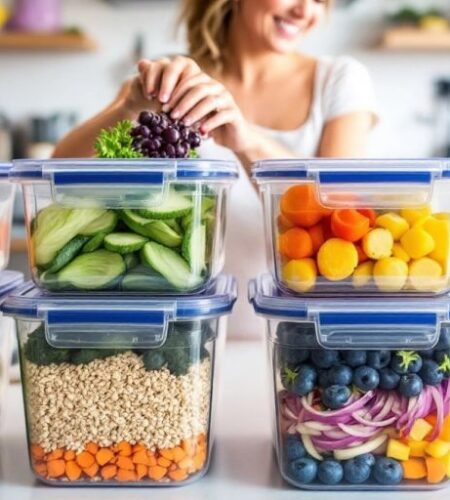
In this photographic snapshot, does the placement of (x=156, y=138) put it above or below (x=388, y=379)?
above

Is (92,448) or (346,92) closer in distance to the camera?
(92,448)

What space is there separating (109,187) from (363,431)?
313 mm

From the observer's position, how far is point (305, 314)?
26.0 inches

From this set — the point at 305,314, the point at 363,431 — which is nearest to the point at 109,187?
the point at 305,314

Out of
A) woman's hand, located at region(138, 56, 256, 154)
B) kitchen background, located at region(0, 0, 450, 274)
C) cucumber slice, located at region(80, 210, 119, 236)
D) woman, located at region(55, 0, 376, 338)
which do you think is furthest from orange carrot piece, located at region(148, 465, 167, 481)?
kitchen background, located at region(0, 0, 450, 274)

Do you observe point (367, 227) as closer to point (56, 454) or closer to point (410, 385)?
point (410, 385)

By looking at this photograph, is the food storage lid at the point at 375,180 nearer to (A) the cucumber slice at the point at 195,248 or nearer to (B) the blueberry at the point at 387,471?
(A) the cucumber slice at the point at 195,248

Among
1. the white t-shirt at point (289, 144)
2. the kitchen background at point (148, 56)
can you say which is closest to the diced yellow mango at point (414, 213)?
the white t-shirt at point (289, 144)

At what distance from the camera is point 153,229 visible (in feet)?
2.21

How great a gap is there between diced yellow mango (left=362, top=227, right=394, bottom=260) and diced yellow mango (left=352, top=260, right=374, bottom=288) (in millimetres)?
13

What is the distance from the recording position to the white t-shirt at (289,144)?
129cm

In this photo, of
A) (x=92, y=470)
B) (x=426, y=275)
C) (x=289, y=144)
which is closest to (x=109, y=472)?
(x=92, y=470)

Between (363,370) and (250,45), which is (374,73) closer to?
(250,45)

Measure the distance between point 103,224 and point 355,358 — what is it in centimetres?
25
